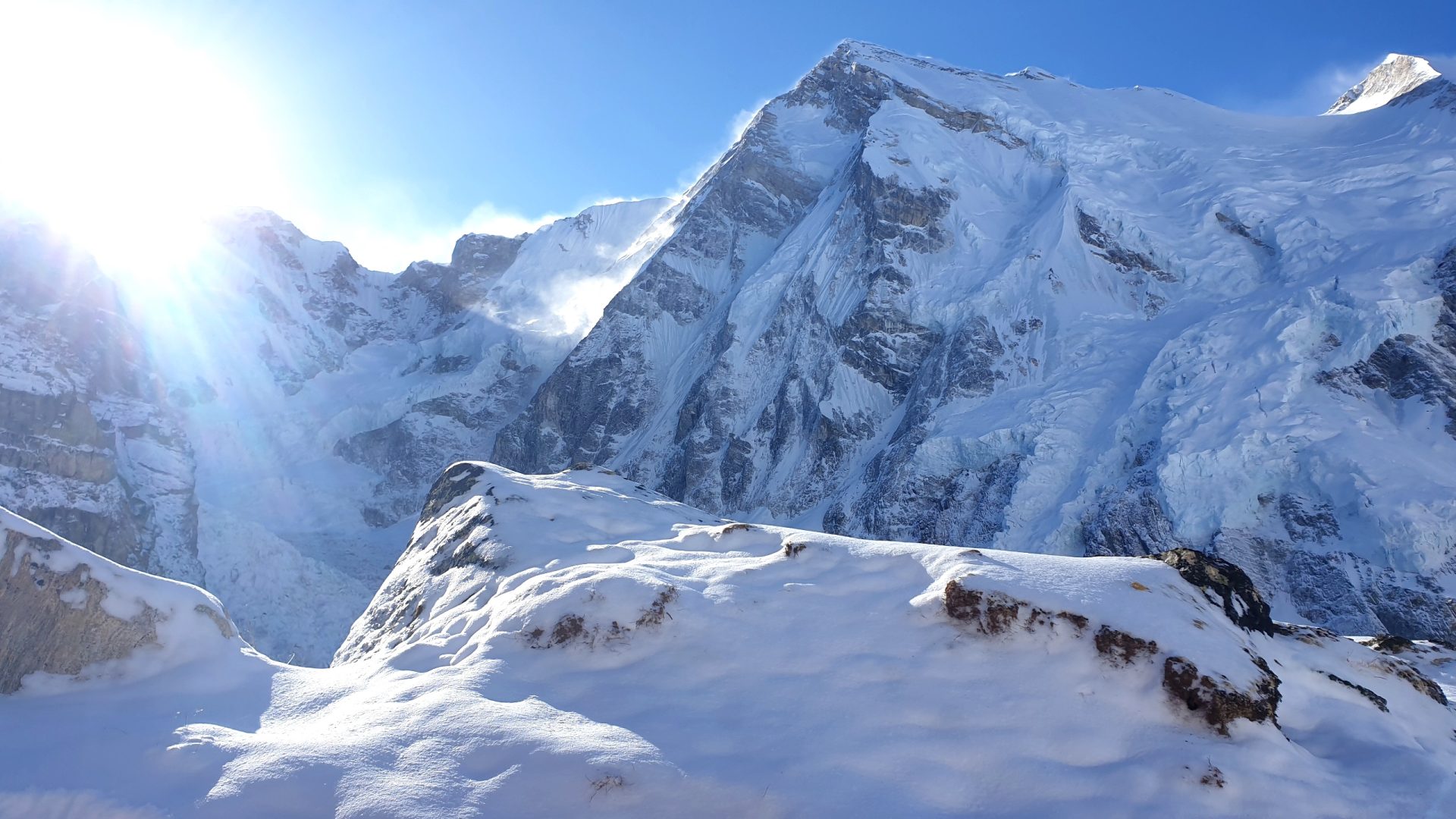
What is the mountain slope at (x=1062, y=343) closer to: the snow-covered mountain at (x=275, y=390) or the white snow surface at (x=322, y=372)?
the white snow surface at (x=322, y=372)

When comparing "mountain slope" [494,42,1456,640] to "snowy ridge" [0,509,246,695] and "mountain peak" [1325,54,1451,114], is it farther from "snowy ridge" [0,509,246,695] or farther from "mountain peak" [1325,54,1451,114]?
"snowy ridge" [0,509,246,695]

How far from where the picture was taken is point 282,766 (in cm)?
846

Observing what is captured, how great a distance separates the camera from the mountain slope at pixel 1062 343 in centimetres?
3812

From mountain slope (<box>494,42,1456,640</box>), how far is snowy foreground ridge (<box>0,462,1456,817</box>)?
1148 inches

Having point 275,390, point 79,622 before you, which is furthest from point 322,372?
point 79,622

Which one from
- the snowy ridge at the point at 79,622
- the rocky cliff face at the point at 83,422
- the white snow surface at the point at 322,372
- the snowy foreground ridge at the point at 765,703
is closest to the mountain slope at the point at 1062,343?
the white snow surface at the point at 322,372

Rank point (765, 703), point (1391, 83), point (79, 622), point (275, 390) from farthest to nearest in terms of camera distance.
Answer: point (275, 390) → point (1391, 83) → point (79, 622) → point (765, 703)

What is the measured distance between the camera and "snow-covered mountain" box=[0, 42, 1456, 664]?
3928 cm

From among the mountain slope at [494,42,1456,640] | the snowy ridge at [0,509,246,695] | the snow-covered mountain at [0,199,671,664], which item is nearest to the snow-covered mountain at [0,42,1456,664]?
the mountain slope at [494,42,1456,640]

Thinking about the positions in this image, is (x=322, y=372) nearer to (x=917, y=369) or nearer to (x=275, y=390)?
(x=275, y=390)

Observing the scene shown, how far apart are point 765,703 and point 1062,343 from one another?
47.6 metres

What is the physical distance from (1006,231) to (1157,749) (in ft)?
197

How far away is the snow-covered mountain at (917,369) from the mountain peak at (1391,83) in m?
0.55

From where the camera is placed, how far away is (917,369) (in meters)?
60.0
